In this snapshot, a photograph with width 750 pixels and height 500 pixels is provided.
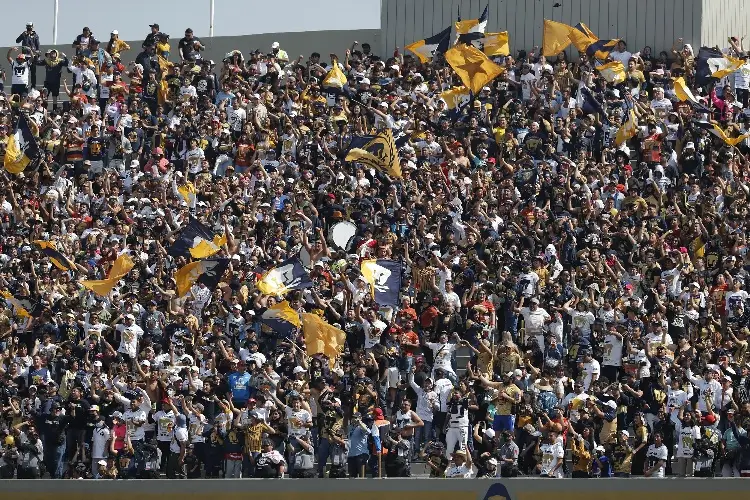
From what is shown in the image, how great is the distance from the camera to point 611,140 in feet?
113

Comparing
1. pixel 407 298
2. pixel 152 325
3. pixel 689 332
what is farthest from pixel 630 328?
pixel 152 325

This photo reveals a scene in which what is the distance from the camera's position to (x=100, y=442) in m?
27.8

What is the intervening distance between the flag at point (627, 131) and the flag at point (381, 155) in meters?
4.01

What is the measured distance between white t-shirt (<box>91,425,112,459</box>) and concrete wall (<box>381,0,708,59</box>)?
15.6m

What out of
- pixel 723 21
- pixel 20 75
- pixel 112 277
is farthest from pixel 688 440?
pixel 20 75

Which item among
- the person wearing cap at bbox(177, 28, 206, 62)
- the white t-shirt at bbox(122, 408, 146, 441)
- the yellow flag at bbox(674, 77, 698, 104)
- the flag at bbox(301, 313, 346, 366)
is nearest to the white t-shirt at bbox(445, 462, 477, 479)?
the flag at bbox(301, 313, 346, 366)

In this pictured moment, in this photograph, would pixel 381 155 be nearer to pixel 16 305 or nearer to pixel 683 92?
pixel 683 92

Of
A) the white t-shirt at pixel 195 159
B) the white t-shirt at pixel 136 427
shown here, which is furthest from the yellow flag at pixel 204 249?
the white t-shirt at pixel 136 427

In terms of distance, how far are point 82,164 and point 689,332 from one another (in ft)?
42.2

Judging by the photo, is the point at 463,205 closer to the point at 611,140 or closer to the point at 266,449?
the point at 611,140

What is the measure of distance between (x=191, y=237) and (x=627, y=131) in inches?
312

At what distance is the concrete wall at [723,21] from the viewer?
39.3 meters

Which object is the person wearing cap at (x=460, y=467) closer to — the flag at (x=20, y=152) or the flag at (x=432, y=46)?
the flag at (x=20, y=152)

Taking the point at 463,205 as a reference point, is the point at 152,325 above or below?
below
